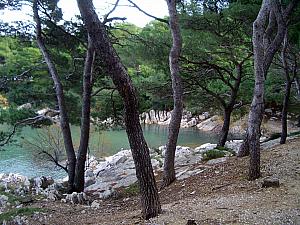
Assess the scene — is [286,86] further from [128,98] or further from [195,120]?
[195,120]

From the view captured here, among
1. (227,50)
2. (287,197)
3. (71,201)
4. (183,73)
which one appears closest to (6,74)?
(71,201)

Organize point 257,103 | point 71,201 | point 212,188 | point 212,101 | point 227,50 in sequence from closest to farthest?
point 257,103, point 212,188, point 71,201, point 227,50, point 212,101

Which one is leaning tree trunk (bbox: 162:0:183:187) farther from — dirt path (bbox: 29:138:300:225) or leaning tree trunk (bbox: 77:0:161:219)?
leaning tree trunk (bbox: 77:0:161:219)

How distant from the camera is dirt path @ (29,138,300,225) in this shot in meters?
3.66

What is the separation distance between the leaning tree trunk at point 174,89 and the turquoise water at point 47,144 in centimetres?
353

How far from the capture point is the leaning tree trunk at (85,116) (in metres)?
7.04

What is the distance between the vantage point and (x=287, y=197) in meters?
4.09

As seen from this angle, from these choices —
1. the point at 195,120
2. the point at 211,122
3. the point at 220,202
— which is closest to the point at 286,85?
the point at 220,202

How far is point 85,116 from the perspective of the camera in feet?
23.7

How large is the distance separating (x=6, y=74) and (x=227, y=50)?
16.6 feet

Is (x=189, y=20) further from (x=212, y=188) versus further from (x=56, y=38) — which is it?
(x=212, y=188)

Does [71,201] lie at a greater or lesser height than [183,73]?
lesser

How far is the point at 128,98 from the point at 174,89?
98.1 inches

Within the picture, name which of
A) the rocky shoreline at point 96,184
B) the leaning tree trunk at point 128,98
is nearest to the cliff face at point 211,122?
the rocky shoreline at point 96,184
